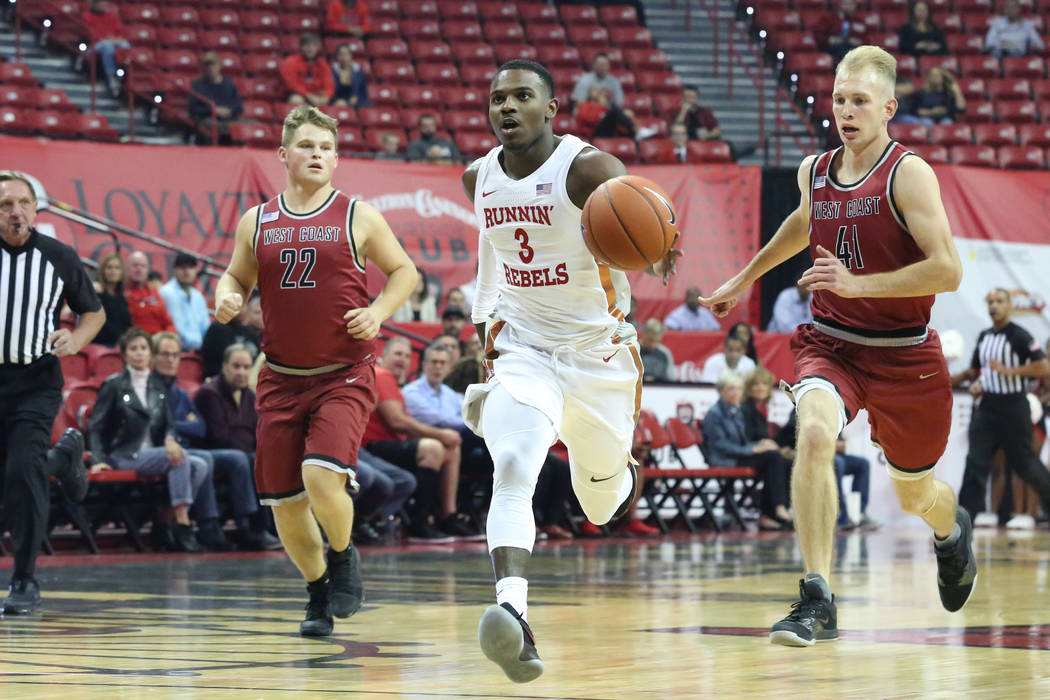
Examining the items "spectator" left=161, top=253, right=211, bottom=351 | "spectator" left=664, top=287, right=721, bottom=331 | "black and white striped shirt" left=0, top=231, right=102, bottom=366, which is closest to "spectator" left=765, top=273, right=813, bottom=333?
"spectator" left=664, top=287, right=721, bottom=331

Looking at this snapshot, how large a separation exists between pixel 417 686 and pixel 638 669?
77 centimetres

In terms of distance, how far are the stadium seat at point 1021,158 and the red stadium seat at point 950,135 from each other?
53 cm

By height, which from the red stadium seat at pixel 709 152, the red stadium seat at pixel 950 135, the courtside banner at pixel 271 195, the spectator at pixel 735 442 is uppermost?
the red stadium seat at pixel 950 135

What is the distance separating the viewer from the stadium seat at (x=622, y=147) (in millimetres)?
17719

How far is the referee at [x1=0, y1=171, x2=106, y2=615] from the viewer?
22.2 feet

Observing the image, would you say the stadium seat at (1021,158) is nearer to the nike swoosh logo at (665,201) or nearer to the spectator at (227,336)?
the spectator at (227,336)

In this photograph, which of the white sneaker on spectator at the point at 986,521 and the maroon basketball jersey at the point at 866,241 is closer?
the maroon basketball jersey at the point at 866,241

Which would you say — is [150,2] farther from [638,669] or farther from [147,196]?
[638,669]

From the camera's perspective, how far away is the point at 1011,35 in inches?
876

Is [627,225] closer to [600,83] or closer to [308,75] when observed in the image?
[308,75]

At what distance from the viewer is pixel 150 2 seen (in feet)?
62.4

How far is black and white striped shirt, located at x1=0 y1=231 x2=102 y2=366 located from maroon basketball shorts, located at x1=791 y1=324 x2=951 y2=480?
3.40 metres

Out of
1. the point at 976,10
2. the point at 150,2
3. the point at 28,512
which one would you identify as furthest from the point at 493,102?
the point at 976,10

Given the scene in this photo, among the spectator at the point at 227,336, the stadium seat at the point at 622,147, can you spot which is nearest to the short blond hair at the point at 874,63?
the spectator at the point at 227,336
